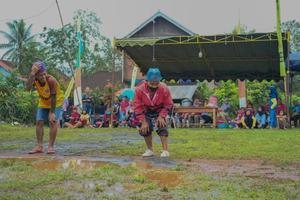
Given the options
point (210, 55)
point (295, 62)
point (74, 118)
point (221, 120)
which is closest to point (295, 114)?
point (295, 62)

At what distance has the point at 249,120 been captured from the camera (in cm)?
1850

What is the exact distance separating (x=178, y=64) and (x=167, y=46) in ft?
8.03

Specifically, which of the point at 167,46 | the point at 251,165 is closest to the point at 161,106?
the point at 251,165

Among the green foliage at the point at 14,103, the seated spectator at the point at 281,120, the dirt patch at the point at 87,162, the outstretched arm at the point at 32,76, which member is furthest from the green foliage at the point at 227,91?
the dirt patch at the point at 87,162

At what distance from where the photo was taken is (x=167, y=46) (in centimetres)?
1917

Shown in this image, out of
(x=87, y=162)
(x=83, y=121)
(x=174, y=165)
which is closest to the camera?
(x=174, y=165)

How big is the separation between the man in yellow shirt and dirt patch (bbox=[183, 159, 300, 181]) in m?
2.53

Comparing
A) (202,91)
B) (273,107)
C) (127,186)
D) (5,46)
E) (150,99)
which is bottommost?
(127,186)

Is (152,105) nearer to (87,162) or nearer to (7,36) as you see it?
(87,162)

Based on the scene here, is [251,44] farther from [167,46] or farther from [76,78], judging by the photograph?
[76,78]

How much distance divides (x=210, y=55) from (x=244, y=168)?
1407 centimetres

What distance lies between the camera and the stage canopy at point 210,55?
1798 centimetres

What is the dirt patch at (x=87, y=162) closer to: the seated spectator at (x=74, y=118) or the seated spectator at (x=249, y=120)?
the seated spectator at (x=249, y=120)

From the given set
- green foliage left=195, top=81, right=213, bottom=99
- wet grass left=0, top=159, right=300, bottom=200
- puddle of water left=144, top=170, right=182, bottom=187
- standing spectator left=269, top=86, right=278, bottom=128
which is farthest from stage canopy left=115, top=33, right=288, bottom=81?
wet grass left=0, top=159, right=300, bottom=200
